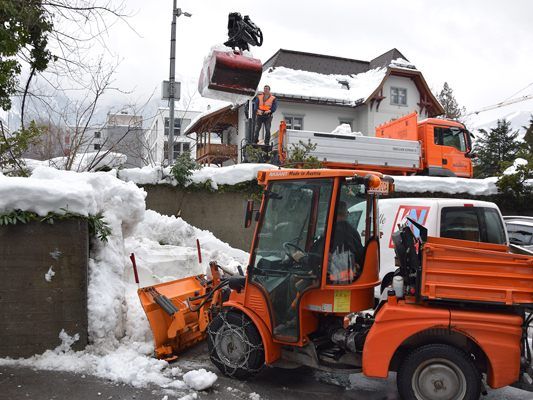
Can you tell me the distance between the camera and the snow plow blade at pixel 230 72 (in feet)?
20.3

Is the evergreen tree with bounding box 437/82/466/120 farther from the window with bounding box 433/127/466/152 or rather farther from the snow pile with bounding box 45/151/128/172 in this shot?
the snow pile with bounding box 45/151/128/172

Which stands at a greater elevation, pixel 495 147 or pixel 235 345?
pixel 495 147

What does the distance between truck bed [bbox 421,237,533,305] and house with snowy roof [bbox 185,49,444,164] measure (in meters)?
20.3

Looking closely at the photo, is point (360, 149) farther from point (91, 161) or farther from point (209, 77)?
point (209, 77)

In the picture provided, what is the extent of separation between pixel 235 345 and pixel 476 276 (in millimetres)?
2415

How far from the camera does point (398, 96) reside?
27.2 meters

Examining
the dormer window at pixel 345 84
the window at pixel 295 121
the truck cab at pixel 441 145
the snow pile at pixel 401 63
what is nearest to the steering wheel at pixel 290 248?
the truck cab at pixel 441 145

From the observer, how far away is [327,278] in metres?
4.39

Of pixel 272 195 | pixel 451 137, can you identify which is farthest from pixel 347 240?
pixel 451 137

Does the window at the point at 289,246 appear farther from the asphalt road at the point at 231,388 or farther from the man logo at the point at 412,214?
the man logo at the point at 412,214

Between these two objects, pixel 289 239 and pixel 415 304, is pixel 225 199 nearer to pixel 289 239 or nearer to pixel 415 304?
pixel 289 239

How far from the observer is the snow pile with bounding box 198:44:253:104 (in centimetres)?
623

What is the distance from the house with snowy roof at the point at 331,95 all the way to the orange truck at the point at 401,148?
9333mm

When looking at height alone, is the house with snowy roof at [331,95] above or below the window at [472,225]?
above
